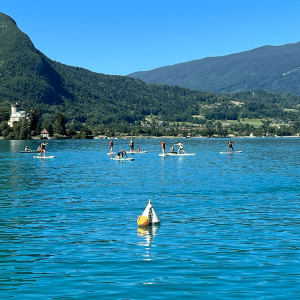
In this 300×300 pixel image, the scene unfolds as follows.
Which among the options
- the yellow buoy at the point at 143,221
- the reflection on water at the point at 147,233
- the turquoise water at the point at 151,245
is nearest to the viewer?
the turquoise water at the point at 151,245

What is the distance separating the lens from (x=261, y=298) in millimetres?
14086

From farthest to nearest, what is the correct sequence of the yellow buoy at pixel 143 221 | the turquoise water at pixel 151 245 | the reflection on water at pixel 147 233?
the yellow buoy at pixel 143 221
the reflection on water at pixel 147 233
the turquoise water at pixel 151 245

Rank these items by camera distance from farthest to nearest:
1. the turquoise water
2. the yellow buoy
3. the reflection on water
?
the yellow buoy < the reflection on water < the turquoise water

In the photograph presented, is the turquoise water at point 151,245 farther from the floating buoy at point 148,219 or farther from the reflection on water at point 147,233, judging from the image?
the floating buoy at point 148,219

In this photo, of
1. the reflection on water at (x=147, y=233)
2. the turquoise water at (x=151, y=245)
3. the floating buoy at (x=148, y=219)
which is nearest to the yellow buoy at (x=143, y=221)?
the floating buoy at (x=148, y=219)

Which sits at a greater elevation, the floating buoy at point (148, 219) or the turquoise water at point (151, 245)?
the floating buoy at point (148, 219)

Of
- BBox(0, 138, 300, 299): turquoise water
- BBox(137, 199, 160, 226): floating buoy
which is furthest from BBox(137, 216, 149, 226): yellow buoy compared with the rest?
BBox(0, 138, 300, 299): turquoise water

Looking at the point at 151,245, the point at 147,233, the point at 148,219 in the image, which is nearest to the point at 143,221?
the point at 148,219

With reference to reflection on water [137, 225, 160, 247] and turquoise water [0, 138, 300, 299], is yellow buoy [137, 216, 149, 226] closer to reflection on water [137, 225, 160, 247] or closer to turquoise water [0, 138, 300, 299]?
reflection on water [137, 225, 160, 247]

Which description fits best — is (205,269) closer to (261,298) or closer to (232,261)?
(232,261)

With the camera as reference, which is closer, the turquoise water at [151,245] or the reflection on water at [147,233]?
the turquoise water at [151,245]

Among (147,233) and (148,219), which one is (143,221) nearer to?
(148,219)

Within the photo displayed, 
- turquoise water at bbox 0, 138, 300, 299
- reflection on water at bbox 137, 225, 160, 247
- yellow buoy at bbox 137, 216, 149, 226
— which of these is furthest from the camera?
yellow buoy at bbox 137, 216, 149, 226

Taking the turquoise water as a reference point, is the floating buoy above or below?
above
